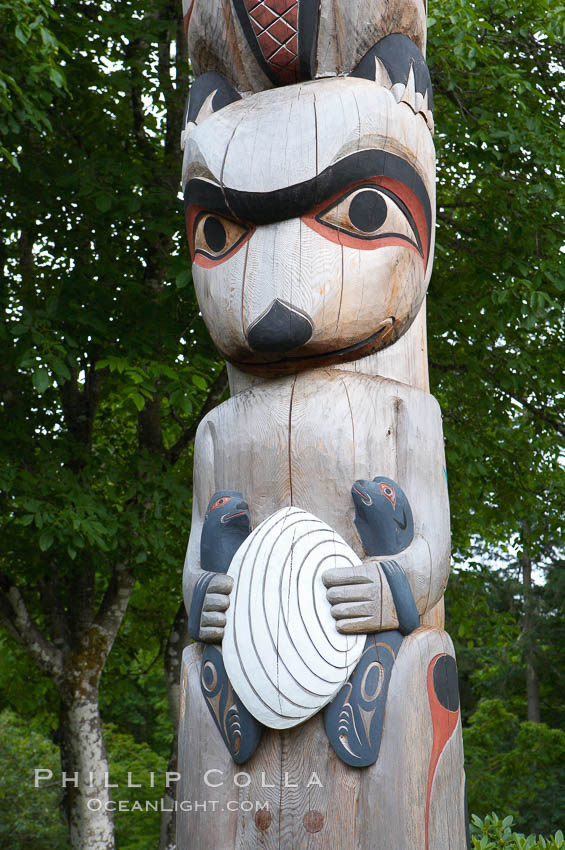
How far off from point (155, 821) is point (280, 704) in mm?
9594

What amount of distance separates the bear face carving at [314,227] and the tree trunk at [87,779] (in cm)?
502

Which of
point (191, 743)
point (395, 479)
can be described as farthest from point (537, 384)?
point (191, 743)

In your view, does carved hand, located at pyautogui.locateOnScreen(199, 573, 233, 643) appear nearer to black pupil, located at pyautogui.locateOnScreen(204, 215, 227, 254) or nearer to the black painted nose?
the black painted nose

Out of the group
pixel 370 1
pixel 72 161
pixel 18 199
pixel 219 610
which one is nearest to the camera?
pixel 219 610

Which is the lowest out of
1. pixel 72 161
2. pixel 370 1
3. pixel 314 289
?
pixel 314 289

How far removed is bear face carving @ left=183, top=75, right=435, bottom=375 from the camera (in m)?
3.47

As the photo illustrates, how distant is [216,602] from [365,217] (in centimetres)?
158

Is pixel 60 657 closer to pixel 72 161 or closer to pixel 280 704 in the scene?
pixel 72 161

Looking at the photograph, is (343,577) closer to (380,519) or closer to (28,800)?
(380,519)

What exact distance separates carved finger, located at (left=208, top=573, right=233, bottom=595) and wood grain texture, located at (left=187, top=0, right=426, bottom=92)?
7.26 ft

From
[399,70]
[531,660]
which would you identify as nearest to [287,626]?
[399,70]

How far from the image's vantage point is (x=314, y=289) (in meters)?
3.45

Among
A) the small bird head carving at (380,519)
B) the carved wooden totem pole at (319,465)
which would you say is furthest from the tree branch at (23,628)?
the small bird head carving at (380,519)

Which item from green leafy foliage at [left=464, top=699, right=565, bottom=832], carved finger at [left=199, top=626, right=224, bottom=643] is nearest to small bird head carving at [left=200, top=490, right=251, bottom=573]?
carved finger at [left=199, top=626, right=224, bottom=643]
